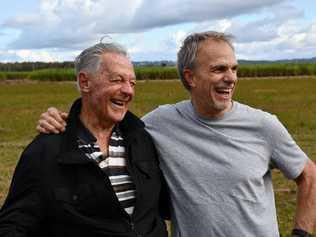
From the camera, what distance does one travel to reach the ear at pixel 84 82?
2811 mm

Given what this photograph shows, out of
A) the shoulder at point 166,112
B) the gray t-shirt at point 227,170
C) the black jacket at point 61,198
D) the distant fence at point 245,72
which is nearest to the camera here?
the black jacket at point 61,198

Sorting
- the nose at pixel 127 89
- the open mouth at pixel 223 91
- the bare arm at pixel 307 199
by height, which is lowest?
the bare arm at pixel 307 199

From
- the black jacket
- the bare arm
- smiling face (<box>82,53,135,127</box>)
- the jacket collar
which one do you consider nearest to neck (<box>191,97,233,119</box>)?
the jacket collar

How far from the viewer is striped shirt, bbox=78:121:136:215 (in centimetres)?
275

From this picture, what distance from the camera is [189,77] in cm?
307

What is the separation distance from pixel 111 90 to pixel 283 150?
2.85 feet

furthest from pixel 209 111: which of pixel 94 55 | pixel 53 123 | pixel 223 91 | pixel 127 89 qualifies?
pixel 53 123

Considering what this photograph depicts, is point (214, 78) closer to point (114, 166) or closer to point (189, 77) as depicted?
point (189, 77)

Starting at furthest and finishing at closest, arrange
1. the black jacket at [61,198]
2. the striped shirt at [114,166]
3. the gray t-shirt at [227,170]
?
the gray t-shirt at [227,170] < the striped shirt at [114,166] < the black jacket at [61,198]

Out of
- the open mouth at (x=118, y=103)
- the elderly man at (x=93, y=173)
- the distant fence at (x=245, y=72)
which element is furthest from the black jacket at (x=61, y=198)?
the distant fence at (x=245, y=72)

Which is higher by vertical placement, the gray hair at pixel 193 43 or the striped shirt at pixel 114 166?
the gray hair at pixel 193 43

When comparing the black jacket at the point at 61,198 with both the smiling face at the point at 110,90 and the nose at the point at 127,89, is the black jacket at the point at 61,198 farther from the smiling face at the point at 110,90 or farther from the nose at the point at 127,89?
the nose at the point at 127,89

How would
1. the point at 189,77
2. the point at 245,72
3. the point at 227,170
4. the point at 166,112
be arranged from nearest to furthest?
the point at 227,170 < the point at 189,77 < the point at 166,112 < the point at 245,72

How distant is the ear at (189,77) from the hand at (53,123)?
61 cm
